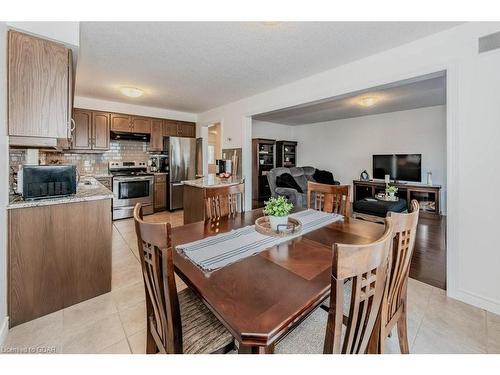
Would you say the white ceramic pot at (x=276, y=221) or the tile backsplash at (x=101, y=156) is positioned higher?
the tile backsplash at (x=101, y=156)

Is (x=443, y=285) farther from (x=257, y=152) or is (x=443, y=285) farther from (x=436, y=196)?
(x=257, y=152)

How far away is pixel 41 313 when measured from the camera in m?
1.77

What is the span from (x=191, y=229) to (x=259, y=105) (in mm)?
3045

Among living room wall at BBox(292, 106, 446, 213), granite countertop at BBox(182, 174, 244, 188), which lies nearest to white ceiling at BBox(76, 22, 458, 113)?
granite countertop at BBox(182, 174, 244, 188)

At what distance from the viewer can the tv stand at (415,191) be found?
4.82 metres

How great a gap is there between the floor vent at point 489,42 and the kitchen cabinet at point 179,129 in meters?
5.14

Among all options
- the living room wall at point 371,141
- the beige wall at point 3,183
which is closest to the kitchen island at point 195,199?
the beige wall at point 3,183

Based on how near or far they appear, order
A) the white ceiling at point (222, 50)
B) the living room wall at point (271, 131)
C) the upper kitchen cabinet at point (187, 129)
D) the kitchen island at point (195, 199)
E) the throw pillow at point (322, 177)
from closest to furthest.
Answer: the white ceiling at point (222, 50) < the kitchen island at point (195, 199) < the upper kitchen cabinet at point (187, 129) < the throw pillow at point (322, 177) < the living room wall at point (271, 131)

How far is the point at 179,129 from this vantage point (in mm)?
5551

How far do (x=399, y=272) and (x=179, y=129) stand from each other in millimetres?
5367

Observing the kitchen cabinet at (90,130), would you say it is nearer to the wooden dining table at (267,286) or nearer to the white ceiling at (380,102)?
the white ceiling at (380,102)

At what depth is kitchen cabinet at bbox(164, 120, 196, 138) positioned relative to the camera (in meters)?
5.37

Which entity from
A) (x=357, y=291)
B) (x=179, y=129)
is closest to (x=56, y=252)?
(x=357, y=291)
